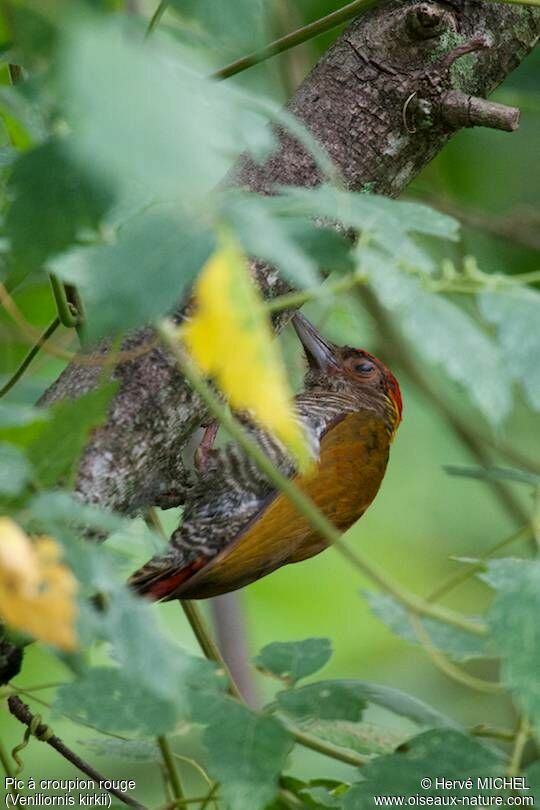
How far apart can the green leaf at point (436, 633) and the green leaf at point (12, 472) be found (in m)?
0.91

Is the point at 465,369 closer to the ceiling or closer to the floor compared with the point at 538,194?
closer to the ceiling

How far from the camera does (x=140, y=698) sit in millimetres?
1587

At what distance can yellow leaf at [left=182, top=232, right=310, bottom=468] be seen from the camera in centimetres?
85

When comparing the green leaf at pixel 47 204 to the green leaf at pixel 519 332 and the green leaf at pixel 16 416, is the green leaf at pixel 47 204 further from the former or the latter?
the green leaf at pixel 519 332

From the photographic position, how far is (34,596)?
0.96 metres

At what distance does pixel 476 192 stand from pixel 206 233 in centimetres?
422

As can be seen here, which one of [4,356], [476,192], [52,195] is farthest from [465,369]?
[476,192]

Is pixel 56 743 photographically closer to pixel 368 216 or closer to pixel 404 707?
pixel 404 707

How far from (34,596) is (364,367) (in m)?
2.99

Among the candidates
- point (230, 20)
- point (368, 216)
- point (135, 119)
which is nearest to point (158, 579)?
point (368, 216)

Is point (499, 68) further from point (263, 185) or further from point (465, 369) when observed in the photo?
point (465, 369)

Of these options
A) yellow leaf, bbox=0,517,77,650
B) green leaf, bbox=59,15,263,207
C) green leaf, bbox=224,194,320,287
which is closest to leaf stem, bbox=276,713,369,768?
yellow leaf, bbox=0,517,77,650

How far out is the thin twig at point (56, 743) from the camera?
77.9 inches

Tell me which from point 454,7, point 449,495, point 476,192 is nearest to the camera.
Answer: point 454,7
